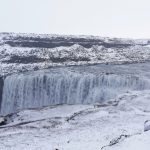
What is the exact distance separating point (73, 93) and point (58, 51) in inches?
863

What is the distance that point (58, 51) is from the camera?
2628 inches

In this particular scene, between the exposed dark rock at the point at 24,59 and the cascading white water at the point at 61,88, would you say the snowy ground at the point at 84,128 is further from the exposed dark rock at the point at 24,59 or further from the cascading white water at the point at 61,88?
the exposed dark rock at the point at 24,59

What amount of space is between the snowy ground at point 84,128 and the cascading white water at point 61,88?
12.8 ft

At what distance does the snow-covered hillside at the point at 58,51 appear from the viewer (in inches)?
2307

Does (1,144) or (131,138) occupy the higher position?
(131,138)

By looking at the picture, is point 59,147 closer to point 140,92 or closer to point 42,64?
point 140,92

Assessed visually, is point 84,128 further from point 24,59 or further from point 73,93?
point 24,59

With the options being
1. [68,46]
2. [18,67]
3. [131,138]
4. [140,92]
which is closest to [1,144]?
[131,138]

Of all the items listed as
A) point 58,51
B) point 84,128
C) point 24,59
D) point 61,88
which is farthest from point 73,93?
point 58,51

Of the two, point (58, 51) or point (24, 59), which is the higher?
point (58, 51)

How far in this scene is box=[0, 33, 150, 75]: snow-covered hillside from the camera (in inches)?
2307

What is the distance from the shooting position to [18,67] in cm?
5506

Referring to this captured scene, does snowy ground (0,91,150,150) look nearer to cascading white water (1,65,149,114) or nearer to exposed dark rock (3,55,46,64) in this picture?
cascading white water (1,65,149,114)

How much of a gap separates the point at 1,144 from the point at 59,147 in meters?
4.28
